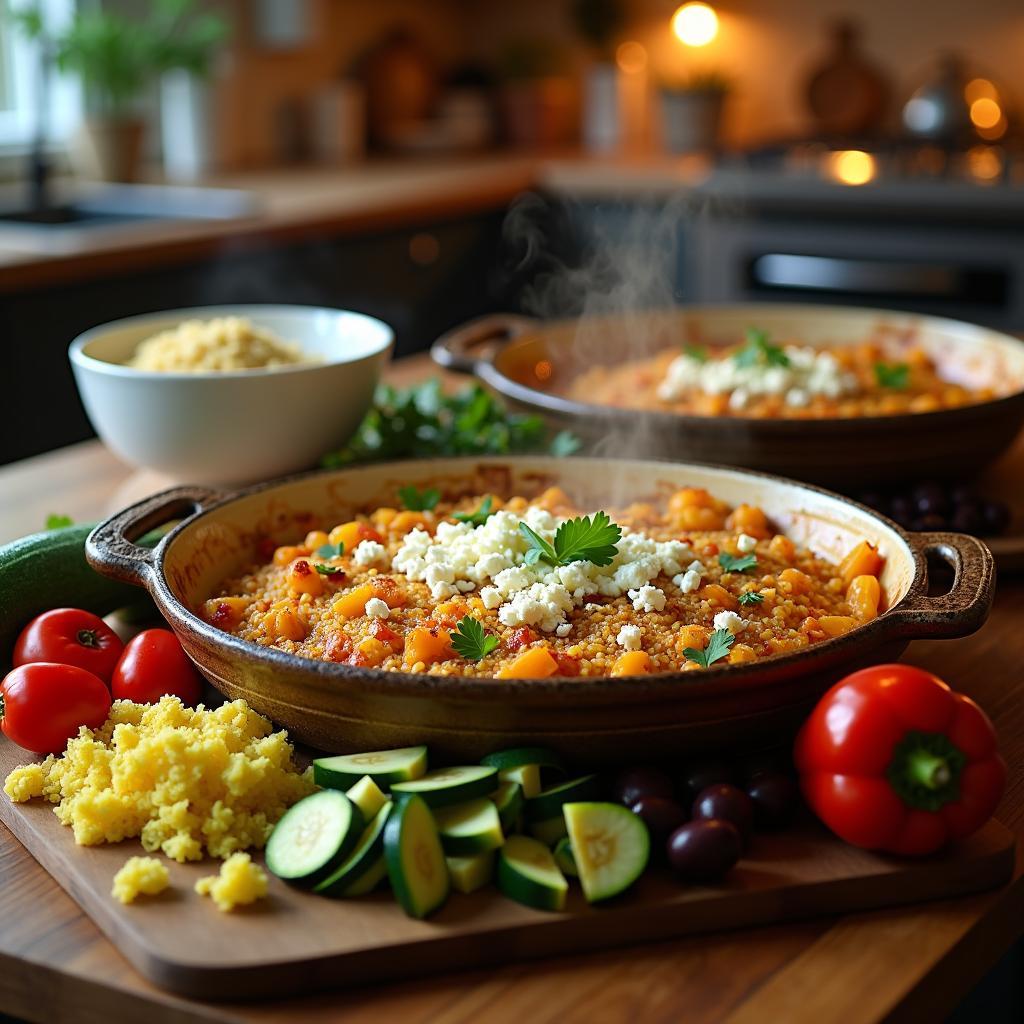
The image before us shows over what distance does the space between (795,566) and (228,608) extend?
0.58 metres

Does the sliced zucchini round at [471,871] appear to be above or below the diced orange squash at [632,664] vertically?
below

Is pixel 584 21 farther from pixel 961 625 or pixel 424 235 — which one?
pixel 961 625

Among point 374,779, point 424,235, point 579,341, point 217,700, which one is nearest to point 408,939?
point 374,779

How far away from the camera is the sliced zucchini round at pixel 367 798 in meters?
1.04

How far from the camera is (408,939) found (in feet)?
3.11

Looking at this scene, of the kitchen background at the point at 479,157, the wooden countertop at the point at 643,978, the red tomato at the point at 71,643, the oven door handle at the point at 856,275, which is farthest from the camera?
the oven door handle at the point at 856,275

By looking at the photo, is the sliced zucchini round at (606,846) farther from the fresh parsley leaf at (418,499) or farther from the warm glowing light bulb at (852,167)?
the warm glowing light bulb at (852,167)

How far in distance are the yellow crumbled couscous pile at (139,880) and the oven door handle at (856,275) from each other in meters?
3.43

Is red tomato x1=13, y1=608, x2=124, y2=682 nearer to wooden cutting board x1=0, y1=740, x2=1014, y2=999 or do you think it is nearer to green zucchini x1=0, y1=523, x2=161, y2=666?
green zucchini x1=0, y1=523, x2=161, y2=666

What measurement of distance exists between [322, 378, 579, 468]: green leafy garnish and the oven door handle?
2351 millimetres

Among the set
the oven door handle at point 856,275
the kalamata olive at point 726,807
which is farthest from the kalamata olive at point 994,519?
the oven door handle at point 856,275

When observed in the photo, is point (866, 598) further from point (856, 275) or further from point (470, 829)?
point (856, 275)

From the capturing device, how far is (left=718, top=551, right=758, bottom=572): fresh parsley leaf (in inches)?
53.1

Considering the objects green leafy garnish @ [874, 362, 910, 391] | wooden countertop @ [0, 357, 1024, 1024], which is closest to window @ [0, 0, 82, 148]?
green leafy garnish @ [874, 362, 910, 391]
